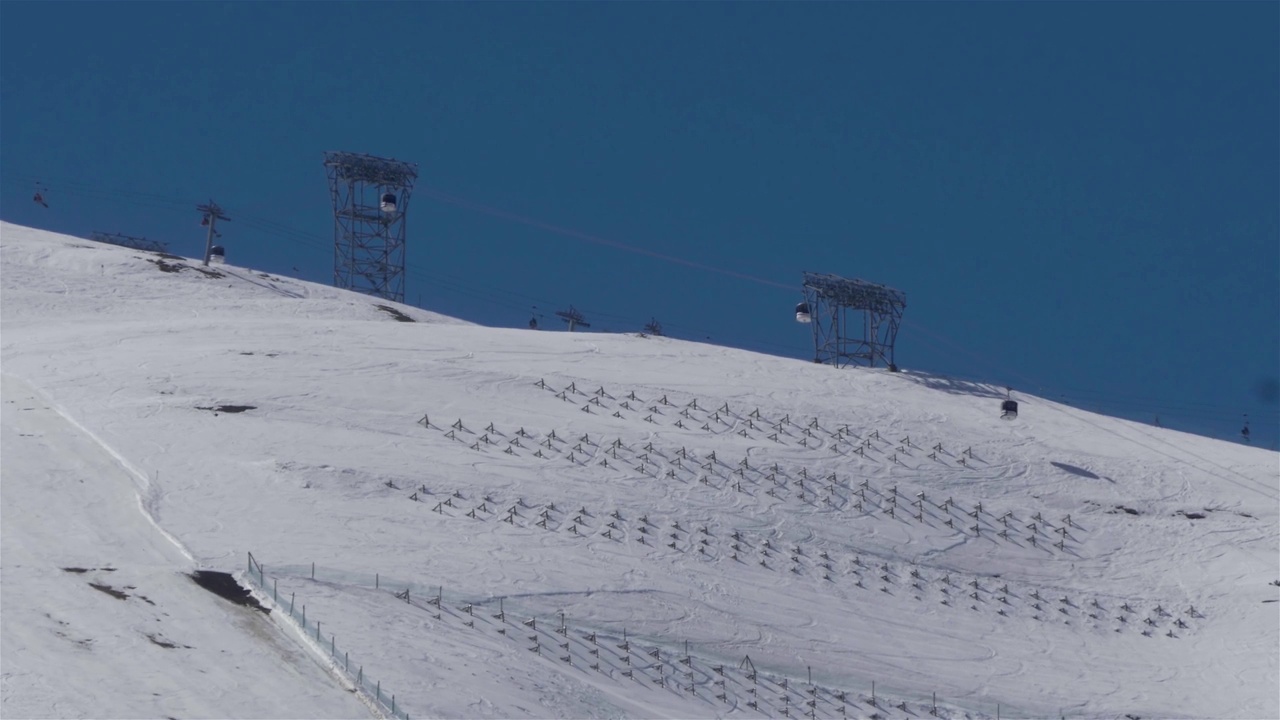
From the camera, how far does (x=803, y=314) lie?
74.6m

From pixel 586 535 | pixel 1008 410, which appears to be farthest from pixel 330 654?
pixel 1008 410

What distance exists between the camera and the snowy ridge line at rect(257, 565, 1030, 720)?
40156mm

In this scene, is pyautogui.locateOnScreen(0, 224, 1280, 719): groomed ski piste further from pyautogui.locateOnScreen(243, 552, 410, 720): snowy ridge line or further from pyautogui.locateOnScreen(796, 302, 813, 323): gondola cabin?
pyautogui.locateOnScreen(796, 302, 813, 323): gondola cabin

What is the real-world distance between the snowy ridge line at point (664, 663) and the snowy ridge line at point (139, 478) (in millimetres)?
2986

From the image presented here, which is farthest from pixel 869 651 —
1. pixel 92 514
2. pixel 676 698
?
pixel 92 514

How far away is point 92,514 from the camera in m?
43.6

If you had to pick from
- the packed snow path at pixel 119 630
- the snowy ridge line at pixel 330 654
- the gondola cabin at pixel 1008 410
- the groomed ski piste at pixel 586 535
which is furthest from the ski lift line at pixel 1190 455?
the packed snow path at pixel 119 630

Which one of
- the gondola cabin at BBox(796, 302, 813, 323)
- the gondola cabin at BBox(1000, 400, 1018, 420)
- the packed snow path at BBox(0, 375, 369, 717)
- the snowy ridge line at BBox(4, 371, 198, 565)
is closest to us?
the packed snow path at BBox(0, 375, 369, 717)

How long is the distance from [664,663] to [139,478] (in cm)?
1541

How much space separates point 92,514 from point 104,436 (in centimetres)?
697

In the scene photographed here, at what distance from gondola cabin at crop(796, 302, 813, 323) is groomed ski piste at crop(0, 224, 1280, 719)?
7528 millimetres

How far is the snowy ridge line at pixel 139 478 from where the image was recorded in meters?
42.0

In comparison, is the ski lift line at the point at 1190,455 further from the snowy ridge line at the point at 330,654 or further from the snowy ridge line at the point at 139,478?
the snowy ridge line at the point at 139,478

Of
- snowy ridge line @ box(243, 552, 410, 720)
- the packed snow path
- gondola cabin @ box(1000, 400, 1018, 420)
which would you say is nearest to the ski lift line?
gondola cabin @ box(1000, 400, 1018, 420)
